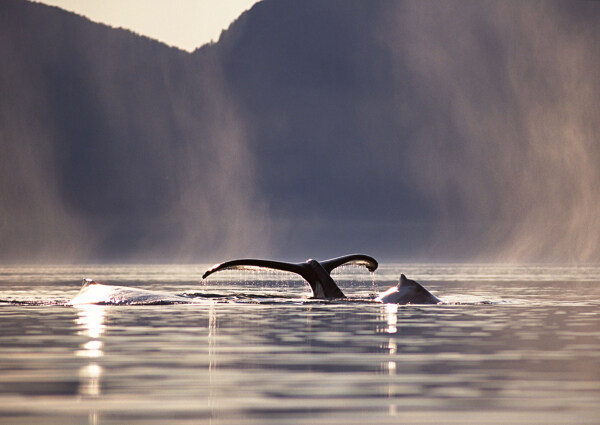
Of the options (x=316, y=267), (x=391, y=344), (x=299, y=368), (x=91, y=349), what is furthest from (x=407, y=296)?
(x=299, y=368)

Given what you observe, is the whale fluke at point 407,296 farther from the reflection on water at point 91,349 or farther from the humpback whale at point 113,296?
the reflection on water at point 91,349

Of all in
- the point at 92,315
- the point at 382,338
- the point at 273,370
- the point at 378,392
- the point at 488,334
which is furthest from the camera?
the point at 92,315

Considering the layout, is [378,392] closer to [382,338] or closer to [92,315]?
[382,338]

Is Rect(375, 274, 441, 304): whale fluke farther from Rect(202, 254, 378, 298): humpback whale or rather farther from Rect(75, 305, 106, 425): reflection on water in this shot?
Rect(75, 305, 106, 425): reflection on water

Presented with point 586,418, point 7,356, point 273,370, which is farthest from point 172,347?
point 586,418

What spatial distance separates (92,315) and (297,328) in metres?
6.88

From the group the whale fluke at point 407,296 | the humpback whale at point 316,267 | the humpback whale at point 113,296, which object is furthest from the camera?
the whale fluke at point 407,296

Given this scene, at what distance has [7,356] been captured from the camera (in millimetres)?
17047

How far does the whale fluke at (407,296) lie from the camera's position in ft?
110

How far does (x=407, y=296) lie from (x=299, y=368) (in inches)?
725

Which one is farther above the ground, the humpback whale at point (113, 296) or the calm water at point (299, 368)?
the humpback whale at point (113, 296)

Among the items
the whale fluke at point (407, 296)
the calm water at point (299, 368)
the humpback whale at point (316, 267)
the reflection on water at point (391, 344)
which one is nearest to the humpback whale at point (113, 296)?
the humpback whale at point (316, 267)

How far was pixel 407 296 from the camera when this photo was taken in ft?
110

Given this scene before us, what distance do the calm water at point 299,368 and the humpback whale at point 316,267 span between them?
1235 millimetres
